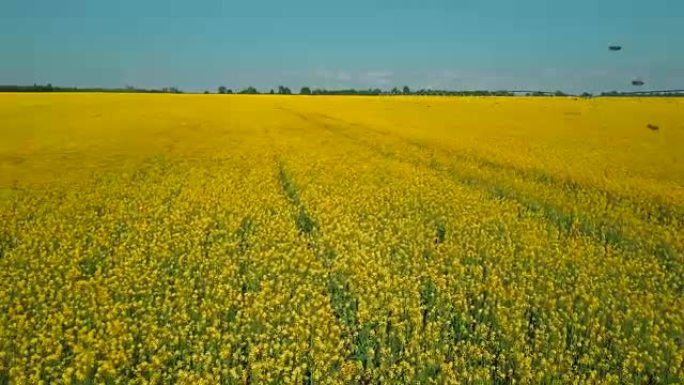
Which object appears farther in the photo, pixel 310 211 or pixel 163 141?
pixel 163 141

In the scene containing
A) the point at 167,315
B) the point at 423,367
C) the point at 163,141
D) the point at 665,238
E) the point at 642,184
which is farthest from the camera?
the point at 163,141

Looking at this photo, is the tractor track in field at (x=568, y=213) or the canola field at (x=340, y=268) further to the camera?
the tractor track in field at (x=568, y=213)

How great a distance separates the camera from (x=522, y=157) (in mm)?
20891

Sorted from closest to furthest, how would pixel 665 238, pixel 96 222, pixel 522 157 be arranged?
1. pixel 665 238
2. pixel 96 222
3. pixel 522 157

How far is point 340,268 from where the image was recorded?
9281mm

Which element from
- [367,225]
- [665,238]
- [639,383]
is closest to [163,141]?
[367,225]

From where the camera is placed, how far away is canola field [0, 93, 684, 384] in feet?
21.6

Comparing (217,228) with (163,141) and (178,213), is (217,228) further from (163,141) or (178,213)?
(163,141)

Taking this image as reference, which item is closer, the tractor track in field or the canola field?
the canola field

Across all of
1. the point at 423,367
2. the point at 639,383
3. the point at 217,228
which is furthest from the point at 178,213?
the point at 639,383

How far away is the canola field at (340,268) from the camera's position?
260 inches

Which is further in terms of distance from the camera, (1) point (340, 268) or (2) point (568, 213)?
(2) point (568, 213)

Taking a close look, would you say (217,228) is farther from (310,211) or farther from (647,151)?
(647,151)

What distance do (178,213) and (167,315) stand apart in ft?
16.4
